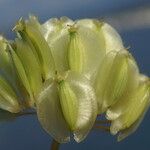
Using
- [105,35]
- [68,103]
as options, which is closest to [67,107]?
[68,103]

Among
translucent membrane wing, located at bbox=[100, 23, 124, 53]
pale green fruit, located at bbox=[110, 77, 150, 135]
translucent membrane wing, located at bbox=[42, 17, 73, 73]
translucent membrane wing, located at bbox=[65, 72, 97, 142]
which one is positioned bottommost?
pale green fruit, located at bbox=[110, 77, 150, 135]

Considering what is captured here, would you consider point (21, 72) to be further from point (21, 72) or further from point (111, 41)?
point (111, 41)

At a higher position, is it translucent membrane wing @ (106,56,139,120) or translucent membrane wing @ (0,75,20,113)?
translucent membrane wing @ (0,75,20,113)

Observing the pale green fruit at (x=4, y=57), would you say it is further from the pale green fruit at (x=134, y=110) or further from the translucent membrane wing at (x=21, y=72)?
the pale green fruit at (x=134, y=110)

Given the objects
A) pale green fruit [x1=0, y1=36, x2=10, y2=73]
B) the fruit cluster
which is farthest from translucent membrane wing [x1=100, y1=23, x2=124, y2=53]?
pale green fruit [x1=0, y1=36, x2=10, y2=73]

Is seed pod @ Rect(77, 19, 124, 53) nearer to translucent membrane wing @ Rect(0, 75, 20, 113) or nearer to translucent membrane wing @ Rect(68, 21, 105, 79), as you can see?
translucent membrane wing @ Rect(68, 21, 105, 79)
